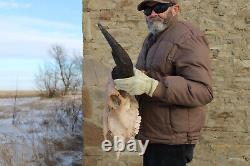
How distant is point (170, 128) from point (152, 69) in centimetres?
35

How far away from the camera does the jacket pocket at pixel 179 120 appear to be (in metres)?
2.26

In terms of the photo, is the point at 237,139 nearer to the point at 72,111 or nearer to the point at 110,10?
the point at 110,10

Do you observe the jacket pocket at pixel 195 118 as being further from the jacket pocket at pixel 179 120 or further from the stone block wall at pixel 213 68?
the stone block wall at pixel 213 68

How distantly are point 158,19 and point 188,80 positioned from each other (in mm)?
417

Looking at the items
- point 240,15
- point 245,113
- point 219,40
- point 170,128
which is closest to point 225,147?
point 245,113

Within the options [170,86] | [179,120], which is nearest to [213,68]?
[179,120]

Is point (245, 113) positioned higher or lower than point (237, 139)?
higher

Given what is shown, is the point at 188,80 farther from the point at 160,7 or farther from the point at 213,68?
the point at 213,68

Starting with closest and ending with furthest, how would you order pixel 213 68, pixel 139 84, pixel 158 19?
pixel 139 84
pixel 158 19
pixel 213 68

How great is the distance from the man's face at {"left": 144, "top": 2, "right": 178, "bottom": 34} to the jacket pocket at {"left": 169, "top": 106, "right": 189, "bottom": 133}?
1.56ft

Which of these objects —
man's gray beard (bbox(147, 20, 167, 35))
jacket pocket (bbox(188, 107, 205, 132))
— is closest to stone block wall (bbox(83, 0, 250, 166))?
man's gray beard (bbox(147, 20, 167, 35))

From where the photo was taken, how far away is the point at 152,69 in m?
2.36

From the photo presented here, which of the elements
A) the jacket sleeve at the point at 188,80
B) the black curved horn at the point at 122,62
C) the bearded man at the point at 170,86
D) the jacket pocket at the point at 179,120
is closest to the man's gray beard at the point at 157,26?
the bearded man at the point at 170,86

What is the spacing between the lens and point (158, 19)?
2.37m
